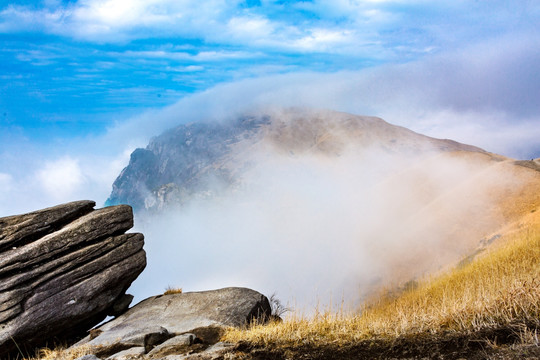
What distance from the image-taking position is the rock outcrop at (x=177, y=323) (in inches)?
483

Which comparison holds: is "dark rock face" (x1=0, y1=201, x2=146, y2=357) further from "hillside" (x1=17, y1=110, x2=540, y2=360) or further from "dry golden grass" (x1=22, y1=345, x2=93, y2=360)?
"dry golden grass" (x1=22, y1=345, x2=93, y2=360)

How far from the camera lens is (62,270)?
663 inches

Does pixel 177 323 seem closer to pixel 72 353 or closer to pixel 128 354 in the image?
pixel 72 353

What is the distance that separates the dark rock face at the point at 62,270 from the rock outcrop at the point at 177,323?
130 cm

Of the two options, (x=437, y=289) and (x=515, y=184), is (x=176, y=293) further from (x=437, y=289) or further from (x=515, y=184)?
(x=515, y=184)

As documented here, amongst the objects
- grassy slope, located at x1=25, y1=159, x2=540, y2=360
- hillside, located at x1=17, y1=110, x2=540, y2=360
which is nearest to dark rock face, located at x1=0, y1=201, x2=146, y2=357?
hillside, located at x1=17, y1=110, x2=540, y2=360

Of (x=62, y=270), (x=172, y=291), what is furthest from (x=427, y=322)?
(x=62, y=270)

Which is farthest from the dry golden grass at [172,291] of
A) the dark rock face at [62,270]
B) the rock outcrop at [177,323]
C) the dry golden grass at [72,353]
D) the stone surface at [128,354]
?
the stone surface at [128,354]

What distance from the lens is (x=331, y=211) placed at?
342ft

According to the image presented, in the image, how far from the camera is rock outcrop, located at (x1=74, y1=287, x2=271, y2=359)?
12.3 m

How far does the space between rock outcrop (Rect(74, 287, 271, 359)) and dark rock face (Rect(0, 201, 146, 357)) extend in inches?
51.1

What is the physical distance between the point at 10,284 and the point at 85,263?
8.29ft

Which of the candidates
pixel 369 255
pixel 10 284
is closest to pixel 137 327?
pixel 10 284

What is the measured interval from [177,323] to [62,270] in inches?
197
